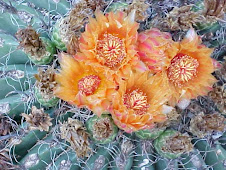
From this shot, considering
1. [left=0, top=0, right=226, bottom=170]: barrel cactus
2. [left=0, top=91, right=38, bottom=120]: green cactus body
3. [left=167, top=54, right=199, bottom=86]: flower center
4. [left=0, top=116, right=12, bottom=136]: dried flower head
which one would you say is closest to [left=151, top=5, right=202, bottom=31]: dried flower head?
[left=0, top=0, right=226, bottom=170]: barrel cactus

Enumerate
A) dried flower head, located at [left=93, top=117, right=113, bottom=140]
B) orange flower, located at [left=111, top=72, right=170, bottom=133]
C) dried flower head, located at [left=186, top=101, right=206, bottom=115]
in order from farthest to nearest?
1. dried flower head, located at [left=186, top=101, right=206, bottom=115]
2. dried flower head, located at [left=93, top=117, right=113, bottom=140]
3. orange flower, located at [left=111, top=72, right=170, bottom=133]

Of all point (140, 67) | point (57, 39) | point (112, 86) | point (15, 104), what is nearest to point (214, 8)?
Answer: point (140, 67)

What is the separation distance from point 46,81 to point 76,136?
0.21m

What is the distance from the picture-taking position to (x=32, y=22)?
1.40 metres

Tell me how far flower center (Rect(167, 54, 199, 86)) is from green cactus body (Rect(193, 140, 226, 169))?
1.05 feet

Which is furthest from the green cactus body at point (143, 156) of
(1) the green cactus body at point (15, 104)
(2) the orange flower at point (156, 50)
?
(1) the green cactus body at point (15, 104)

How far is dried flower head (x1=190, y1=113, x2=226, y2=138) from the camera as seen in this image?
127 cm

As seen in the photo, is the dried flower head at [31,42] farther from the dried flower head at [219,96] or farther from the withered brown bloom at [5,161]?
the dried flower head at [219,96]

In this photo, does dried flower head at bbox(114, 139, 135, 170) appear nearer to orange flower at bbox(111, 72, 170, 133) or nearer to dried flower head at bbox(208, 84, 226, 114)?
orange flower at bbox(111, 72, 170, 133)

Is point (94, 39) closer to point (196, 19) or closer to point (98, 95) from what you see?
point (98, 95)

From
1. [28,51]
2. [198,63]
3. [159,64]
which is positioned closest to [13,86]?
[28,51]

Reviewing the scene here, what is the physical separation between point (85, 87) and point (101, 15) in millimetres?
239

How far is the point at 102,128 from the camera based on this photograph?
4.00 feet

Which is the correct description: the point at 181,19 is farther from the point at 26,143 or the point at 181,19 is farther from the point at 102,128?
the point at 26,143
